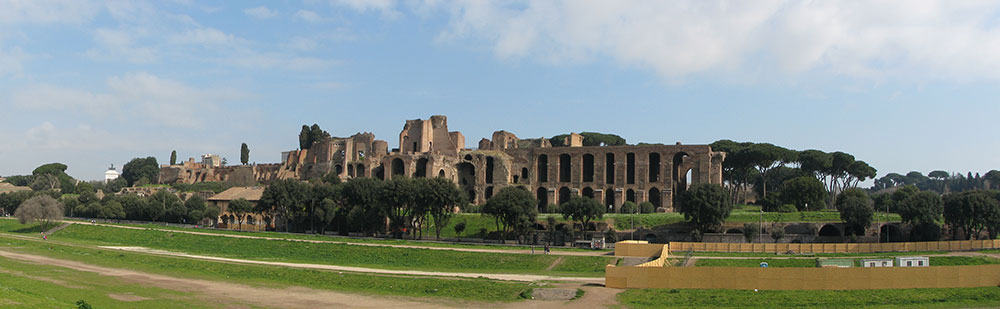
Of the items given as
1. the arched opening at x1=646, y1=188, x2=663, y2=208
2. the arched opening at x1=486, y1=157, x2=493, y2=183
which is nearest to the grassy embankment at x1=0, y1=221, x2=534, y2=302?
the arched opening at x1=486, y1=157, x2=493, y2=183

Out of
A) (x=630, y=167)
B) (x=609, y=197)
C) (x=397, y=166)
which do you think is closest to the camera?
(x=609, y=197)

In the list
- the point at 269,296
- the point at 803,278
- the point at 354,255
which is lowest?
the point at 269,296

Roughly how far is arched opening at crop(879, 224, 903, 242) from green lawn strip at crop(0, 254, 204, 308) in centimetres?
4610

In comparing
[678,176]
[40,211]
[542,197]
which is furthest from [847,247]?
[40,211]

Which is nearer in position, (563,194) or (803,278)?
(803,278)

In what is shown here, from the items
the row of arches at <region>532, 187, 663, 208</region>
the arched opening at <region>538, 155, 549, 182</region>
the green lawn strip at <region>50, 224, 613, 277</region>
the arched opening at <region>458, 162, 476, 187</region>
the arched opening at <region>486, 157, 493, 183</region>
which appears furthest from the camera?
the arched opening at <region>458, 162, 476, 187</region>

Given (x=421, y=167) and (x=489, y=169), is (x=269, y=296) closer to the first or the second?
(x=489, y=169)

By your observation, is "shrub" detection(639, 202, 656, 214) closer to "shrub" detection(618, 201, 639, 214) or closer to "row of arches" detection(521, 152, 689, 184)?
"shrub" detection(618, 201, 639, 214)

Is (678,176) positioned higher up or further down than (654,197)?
higher up

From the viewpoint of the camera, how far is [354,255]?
43156 millimetres

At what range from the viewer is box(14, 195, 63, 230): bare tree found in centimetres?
6197

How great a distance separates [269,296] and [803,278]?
1987 centimetres

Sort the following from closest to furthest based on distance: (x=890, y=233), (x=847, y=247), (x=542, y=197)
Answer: (x=847, y=247), (x=890, y=233), (x=542, y=197)

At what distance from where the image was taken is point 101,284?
29391 mm
